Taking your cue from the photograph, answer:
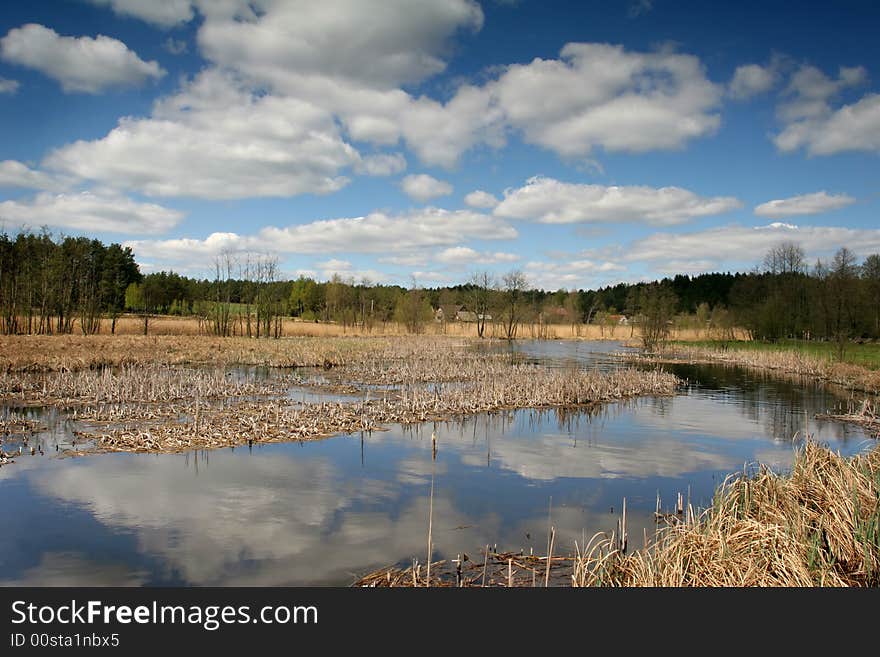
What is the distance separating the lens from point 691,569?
6.58 meters

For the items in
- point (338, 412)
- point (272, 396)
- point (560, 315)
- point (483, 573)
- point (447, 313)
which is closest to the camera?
point (483, 573)

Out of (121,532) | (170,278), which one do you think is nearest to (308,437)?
(121,532)

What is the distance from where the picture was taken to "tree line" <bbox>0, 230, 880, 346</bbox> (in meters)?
45.2

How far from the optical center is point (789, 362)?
38656mm

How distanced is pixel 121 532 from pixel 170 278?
97.8 m

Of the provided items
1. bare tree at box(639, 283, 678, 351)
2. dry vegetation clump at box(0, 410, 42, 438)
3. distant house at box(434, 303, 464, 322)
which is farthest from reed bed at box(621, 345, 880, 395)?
distant house at box(434, 303, 464, 322)

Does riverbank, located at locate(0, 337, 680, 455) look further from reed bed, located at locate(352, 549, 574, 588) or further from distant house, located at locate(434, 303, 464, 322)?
distant house, located at locate(434, 303, 464, 322)

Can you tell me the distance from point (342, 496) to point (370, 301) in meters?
68.9

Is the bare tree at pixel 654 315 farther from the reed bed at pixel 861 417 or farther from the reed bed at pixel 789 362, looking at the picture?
the reed bed at pixel 861 417

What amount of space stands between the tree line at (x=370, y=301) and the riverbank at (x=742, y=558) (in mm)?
36019

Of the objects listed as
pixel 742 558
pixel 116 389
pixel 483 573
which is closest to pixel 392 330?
pixel 116 389

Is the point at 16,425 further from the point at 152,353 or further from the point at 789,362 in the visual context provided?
the point at 789,362

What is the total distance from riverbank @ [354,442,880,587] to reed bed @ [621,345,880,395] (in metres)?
24.7

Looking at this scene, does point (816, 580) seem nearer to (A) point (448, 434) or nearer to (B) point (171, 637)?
(B) point (171, 637)
